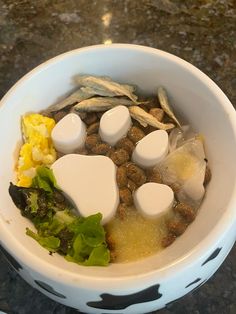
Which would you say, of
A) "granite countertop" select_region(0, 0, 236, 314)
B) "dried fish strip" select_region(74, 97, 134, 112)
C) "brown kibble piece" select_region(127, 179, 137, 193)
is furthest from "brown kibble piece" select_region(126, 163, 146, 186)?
"granite countertop" select_region(0, 0, 236, 314)

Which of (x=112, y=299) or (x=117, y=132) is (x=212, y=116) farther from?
(x=112, y=299)

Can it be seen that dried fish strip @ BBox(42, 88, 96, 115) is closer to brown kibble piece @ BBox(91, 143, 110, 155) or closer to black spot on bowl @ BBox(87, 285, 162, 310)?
brown kibble piece @ BBox(91, 143, 110, 155)

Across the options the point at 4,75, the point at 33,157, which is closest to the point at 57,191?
the point at 33,157

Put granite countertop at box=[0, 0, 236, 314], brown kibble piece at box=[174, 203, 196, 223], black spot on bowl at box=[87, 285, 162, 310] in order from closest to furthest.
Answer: black spot on bowl at box=[87, 285, 162, 310], brown kibble piece at box=[174, 203, 196, 223], granite countertop at box=[0, 0, 236, 314]

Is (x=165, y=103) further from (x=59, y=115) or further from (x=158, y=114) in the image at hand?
(x=59, y=115)

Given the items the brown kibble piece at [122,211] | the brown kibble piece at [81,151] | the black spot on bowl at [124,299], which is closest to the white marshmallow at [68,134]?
the brown kibble piece at [81,151]

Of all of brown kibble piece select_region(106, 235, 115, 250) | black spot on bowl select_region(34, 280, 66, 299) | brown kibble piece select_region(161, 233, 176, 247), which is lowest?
black spot on bowl select_region(34, 280, 66, 299)
